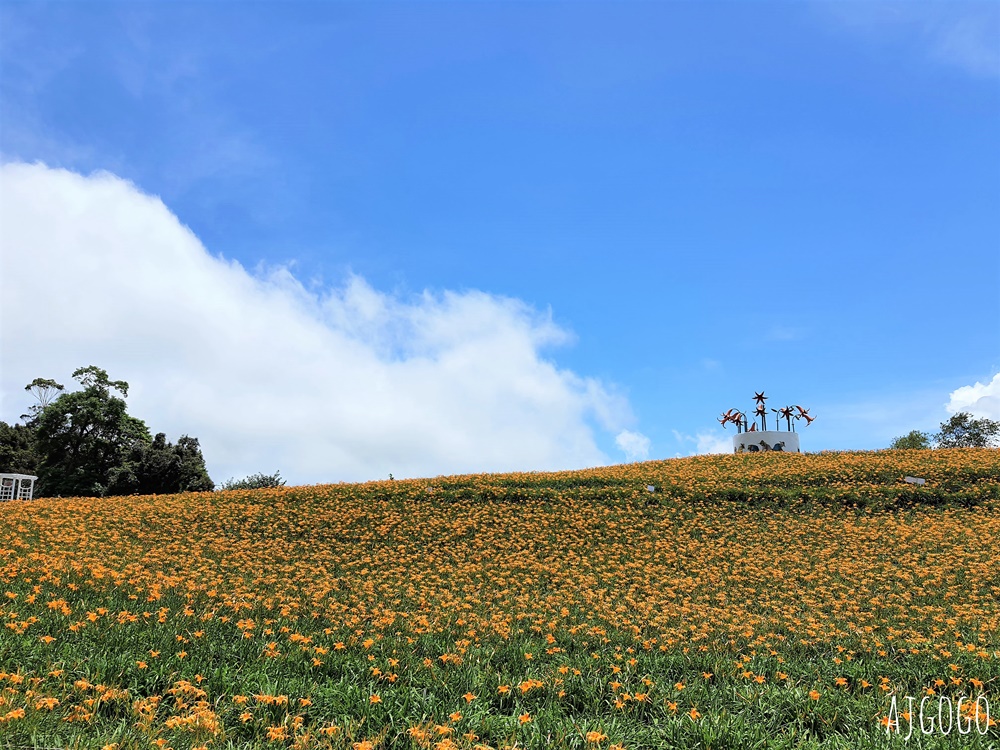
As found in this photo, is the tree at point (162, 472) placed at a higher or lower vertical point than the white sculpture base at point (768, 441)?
lower

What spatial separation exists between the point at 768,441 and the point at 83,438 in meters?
40.5

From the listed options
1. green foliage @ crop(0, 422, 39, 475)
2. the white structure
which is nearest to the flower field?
the white structure

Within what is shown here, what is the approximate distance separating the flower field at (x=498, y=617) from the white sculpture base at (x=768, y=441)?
13.1 m

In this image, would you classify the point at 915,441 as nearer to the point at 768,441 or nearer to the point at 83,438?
the point at 768,441

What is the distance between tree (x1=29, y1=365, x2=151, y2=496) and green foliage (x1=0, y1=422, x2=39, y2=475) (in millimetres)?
14665

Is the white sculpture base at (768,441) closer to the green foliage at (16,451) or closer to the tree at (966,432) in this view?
the tree at (966,432)

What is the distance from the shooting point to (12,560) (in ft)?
37.3

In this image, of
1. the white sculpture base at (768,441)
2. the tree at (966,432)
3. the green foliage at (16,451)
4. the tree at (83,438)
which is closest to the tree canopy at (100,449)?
the tree at (83,438)

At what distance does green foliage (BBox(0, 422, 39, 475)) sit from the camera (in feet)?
171

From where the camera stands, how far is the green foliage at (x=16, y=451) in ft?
171

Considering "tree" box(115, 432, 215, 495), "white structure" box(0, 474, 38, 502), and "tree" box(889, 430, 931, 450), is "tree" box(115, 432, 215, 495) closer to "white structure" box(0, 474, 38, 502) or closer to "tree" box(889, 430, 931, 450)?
"white structure" box(0, 474, 38, 502)

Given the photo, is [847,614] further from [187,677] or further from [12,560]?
[12,560]

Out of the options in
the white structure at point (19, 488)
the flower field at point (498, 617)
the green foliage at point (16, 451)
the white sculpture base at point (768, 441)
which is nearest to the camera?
the flower field at point (498, 617)

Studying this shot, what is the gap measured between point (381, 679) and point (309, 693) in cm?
97
